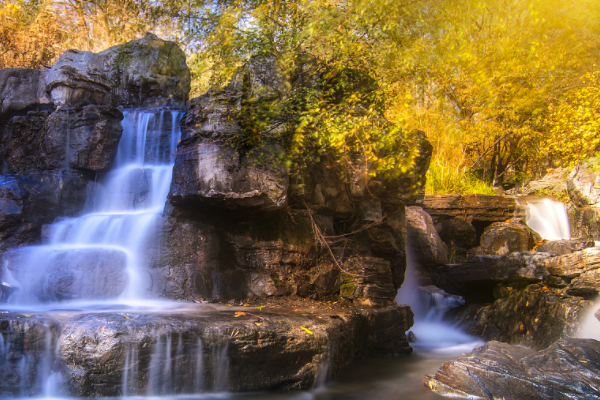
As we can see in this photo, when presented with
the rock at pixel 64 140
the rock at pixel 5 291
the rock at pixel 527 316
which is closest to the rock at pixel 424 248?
the rock at pixel 527 316

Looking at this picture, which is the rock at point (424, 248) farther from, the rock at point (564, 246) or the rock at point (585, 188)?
the rock at point (585, 188)

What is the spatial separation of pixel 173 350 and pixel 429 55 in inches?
301

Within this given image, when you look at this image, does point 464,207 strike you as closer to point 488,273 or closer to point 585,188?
point 585,188

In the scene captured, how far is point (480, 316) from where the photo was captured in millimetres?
8680

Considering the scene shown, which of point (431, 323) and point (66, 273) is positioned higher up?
point (66, 273)

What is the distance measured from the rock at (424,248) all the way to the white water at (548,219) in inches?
141

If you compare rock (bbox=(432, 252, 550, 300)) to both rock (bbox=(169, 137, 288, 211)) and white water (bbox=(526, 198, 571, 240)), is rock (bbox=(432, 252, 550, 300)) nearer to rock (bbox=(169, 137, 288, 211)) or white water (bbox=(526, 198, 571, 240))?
white water (bbox=(526, 198, 571, 240))

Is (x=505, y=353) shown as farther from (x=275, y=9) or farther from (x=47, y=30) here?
(x=47, y=30)

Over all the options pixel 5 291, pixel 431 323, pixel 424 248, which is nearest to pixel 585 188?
pixel 424 248

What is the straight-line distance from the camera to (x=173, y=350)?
4.25m

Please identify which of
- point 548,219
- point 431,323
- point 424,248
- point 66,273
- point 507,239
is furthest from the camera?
point 548,219

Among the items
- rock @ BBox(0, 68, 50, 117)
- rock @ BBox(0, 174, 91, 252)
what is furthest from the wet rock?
rock @ BBox(0, 68, 50, 117)

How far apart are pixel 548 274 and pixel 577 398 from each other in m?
3.64

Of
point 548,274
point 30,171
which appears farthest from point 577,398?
point 30,171
